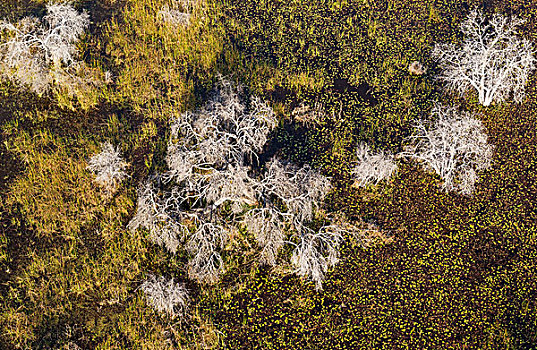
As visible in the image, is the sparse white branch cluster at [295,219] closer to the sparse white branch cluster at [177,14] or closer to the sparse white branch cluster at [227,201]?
the sparse white branch cluster at [227,201]

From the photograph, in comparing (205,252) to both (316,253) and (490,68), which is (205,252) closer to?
(316,253)

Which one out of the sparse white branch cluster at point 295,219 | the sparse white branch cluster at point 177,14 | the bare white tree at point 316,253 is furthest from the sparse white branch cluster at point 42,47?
the bare white tree at point 316,253

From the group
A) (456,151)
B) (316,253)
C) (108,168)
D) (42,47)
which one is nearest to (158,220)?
(108,168)

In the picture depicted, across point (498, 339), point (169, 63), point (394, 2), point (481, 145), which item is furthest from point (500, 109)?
point (169, 63)

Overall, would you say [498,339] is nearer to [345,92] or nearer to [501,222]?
[501,222]

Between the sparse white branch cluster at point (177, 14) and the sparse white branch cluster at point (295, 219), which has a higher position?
the sparse white branch cluster at point (177, 14)

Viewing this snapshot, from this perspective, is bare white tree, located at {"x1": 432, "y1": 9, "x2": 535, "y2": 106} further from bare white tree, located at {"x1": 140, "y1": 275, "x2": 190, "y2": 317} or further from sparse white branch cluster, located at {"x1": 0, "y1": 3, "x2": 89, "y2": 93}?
sparse white branch cluster, located at {"x1": 0, "y1": 3, "x2": 89, "y2": 93}
